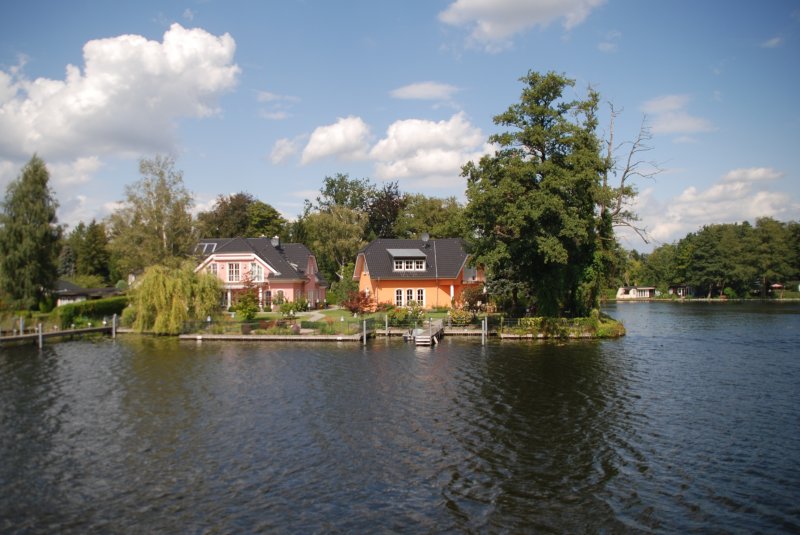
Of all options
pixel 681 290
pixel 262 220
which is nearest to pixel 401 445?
pixel 262 220

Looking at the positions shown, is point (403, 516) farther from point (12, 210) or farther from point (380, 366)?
point (12, 210)

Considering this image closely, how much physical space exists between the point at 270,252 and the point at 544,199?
3334cm

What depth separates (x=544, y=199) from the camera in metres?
37.1

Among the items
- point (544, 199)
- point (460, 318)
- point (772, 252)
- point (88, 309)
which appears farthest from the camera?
point (772, 252)

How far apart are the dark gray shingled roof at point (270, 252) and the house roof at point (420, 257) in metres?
7.71

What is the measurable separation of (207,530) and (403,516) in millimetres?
4172

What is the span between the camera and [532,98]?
1581 inches

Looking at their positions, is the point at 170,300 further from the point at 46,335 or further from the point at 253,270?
the point at 253,270

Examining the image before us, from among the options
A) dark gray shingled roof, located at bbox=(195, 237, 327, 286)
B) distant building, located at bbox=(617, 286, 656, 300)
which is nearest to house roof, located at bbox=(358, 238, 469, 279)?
dark gray shingled roof, located at bbox=(195, 237, 327, 286)

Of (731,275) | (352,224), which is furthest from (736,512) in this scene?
(731,275)

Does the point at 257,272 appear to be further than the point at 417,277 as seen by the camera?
Yes

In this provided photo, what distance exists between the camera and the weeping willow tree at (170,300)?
4178 cm

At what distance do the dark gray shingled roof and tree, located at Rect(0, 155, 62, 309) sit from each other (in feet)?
42.3

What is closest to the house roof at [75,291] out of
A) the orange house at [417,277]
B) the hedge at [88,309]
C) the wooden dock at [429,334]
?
the hedge at [88,309]
